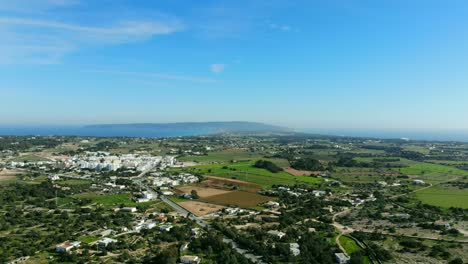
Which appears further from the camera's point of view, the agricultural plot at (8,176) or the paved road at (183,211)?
the agricultural plot at (8,176)

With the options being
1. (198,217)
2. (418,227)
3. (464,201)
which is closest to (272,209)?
(198,217)

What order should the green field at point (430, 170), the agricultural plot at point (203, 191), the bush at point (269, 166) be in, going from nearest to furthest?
the agricultural plot at point (203, 191)
the bush at point (269, 166)
the green field at point (430, 170)

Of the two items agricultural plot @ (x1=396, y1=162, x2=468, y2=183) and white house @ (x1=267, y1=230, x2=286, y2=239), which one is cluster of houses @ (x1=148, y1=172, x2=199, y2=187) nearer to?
white house @ (x1=267, y1=230, x2=286, y2=239)

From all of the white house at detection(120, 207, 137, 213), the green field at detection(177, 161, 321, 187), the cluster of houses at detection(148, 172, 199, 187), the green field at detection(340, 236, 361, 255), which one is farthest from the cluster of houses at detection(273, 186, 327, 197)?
the white house at detection(120, 207, 137, 213)

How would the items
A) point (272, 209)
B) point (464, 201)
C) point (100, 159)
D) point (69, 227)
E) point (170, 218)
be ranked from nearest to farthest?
point (69, 227)
point (170, 218)
point (272, 209)
point (464, 201)
point (100, 159)

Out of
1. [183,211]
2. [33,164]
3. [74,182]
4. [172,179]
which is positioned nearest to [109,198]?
[183,211]

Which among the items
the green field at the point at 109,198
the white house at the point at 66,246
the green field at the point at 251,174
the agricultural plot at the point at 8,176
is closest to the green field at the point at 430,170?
the green field at the point at 251,174

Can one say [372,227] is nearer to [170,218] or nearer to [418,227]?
[418,227]

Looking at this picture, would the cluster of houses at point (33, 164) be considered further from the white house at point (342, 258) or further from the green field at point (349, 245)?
the white house at point (342, 258)
